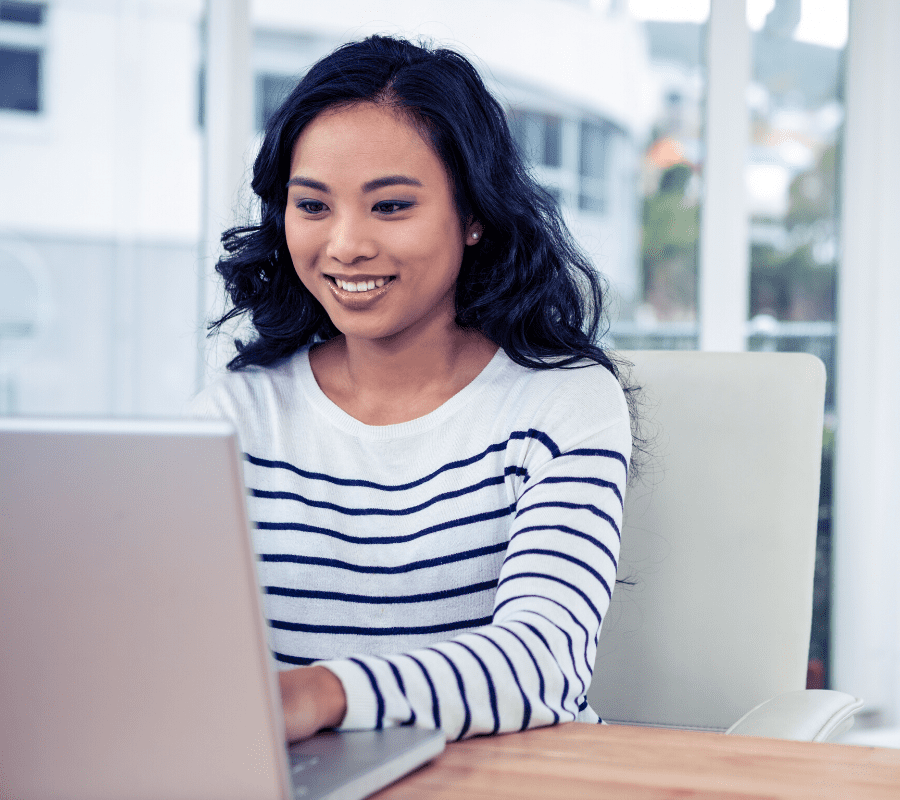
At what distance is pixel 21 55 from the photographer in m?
2.44

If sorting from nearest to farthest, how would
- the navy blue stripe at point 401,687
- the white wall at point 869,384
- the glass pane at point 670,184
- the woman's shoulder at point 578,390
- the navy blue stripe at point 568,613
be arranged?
the navy blue stripe at point 401,687 → the navy blue stripe at point 568,613 → the woman's shoulder at point 578,390 → the white wall at point 869,384 → the glass pane at point 670,184

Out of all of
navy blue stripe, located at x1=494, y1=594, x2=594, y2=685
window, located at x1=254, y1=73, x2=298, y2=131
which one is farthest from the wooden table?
window, located at x1=254, y1=73, x2=298, y2=131

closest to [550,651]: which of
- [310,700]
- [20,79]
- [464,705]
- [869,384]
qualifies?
[464,705]

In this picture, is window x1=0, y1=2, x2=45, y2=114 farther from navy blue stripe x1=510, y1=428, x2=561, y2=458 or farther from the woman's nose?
navy blue stripe x1=510, y1=428, x2=561, y2=458

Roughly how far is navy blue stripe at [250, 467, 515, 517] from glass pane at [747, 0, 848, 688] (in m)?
1.64

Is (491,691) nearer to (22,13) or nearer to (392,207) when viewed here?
(392,207)

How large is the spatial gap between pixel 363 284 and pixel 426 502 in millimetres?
276

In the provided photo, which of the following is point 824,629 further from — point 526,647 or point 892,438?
point 526,647

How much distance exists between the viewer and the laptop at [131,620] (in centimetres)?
46

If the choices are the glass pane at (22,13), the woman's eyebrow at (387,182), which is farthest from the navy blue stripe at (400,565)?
the glass pane at (22,13)

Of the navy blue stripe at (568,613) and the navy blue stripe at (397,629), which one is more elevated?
the navy blue stripe at (568,613)

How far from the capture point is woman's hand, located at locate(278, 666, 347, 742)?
636mm

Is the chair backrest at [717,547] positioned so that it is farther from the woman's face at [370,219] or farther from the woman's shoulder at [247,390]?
the woman's shoulder at [247,390]

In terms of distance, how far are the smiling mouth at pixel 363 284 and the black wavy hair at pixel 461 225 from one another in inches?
5.3
